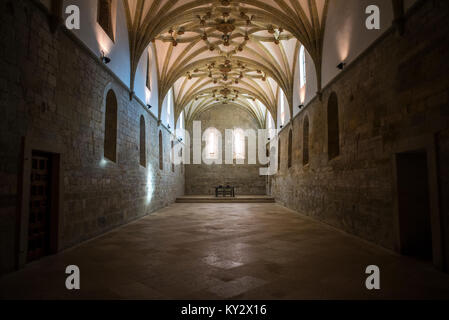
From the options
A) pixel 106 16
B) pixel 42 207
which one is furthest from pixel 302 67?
pixel 42 207

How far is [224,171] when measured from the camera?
2480 cm

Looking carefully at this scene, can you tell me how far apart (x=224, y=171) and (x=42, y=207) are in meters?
19.8

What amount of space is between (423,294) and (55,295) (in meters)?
4.20

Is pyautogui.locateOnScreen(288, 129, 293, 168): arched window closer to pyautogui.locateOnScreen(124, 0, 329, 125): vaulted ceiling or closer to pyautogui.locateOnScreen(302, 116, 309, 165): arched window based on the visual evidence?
pyautogui.locateOnScreen(124, 0, 329, 125): vaulted ceiling

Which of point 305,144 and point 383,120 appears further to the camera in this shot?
point 305,144

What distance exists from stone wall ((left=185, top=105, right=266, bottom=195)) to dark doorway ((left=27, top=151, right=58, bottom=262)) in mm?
19029

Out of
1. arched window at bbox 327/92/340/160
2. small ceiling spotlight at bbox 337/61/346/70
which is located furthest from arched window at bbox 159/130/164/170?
small ceiling spotlight at bbox 337/61/346/70

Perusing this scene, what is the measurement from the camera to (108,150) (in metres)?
8.55

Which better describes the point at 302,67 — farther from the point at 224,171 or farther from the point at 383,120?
the point at 224,171

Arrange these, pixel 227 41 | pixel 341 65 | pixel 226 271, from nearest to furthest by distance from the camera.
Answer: pixel 226 271, pixel 341 65, pixel 227 41

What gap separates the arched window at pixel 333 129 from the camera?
8914 mm

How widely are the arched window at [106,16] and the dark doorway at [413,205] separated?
26.0 ft

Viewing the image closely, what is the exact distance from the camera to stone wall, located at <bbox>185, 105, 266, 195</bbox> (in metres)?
24.6
